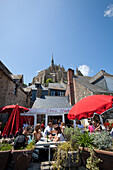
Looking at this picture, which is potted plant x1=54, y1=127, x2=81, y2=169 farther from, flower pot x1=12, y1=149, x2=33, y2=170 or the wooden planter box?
flower pot x1=12, y1=149, x2=33, y2=170

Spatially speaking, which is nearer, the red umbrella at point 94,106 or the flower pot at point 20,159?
the flower pot at point 20,159

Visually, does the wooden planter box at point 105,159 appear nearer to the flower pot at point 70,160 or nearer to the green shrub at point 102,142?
the green shrub at point 102,142

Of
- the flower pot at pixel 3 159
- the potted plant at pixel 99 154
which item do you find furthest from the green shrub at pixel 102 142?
the flower pot at pixel 3 159

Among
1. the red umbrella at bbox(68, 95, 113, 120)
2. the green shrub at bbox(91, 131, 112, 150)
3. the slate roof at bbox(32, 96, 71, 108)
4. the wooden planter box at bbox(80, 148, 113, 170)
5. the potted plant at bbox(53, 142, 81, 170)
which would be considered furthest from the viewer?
the slate roof at bbox(32, 96, 71, 108)

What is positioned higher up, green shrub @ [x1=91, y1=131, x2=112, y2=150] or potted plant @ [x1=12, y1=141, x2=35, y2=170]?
green shrub @ [x1=91, y1=131, x2=112, y2=150]

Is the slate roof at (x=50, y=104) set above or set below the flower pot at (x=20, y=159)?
above

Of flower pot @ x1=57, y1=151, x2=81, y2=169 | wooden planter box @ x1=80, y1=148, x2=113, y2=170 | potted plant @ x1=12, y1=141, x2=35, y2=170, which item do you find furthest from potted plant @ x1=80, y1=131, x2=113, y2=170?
potted plant @ x1=12, y1=141, x2=35, y2=170

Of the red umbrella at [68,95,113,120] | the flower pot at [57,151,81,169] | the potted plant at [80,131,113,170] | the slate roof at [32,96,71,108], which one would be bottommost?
the flower pot at [57,151,81,169]

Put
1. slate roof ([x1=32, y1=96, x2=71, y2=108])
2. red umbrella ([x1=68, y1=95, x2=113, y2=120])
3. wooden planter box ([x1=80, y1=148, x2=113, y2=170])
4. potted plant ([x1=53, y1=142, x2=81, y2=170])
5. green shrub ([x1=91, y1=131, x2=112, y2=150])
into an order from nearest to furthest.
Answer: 1. wooden planter box ([x1=80, y1=148, x2=113, y2=170])
2. green shrub ([x1=91, y1=131, x2=112, y2=150])
3. potted plant ([x1=53, y1=142, x2=81, y2=170])
4. red umbrella ([x1=68, y1=95, x2=113, y2=120])
5. slate roof ([x1=32, y1=96, x2=71, y2=108])

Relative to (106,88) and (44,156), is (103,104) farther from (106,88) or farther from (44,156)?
(106,88)

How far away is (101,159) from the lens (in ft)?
8.38

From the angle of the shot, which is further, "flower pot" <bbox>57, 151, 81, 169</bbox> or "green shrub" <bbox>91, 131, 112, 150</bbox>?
"flower pot" <bbox>57, 151, 81, 169</bbox>

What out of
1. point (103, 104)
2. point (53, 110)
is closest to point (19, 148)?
point (103, 104)

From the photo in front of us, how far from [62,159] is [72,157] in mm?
376
